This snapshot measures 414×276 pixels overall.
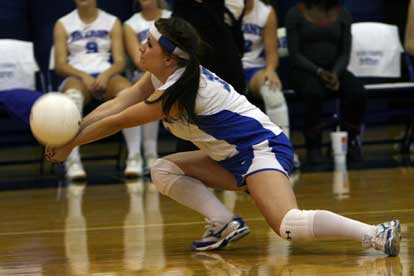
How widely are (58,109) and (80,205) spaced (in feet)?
6.50

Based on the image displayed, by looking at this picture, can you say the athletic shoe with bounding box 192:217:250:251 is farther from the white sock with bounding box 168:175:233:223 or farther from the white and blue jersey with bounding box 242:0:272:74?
the white and blue jersey with bounding box 242:0:272:74

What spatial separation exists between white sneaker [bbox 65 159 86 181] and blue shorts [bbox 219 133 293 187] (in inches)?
123

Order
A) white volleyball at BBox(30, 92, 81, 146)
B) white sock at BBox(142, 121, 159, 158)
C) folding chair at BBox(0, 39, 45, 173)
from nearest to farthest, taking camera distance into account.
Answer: white volleyball at BBox(30, 92, 81, 146)
folding chair at BBox(0, 39, 45, 173)
white sock at BBox(142, 121, 159, 158)

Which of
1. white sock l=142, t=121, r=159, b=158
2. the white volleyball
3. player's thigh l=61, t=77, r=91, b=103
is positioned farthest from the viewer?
white sock l=142, t=121, r=159, b=158

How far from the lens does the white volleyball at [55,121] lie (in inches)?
141

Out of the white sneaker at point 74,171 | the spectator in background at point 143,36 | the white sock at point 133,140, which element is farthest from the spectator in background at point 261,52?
the white sneaker at point 74,171

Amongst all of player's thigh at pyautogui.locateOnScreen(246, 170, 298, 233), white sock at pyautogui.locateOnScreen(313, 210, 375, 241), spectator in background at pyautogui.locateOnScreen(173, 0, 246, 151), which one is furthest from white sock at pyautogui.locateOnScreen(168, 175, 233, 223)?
spectator in background at pyautogui.locateOnScreen(173, 0, 246, 151)

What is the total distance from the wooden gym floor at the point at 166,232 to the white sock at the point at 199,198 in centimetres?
15

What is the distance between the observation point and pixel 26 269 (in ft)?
11.9

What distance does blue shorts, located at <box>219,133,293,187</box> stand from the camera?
12.2ft

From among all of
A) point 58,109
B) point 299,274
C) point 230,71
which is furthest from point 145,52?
point 230,71

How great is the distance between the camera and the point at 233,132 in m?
3.74

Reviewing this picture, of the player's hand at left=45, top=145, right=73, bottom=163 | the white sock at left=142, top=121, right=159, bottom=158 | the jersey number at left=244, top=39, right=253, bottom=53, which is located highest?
the player's hand at left=45, top=145, right=73, bottom=163

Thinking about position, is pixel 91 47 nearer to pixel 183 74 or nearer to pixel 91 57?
pixel 91 57
